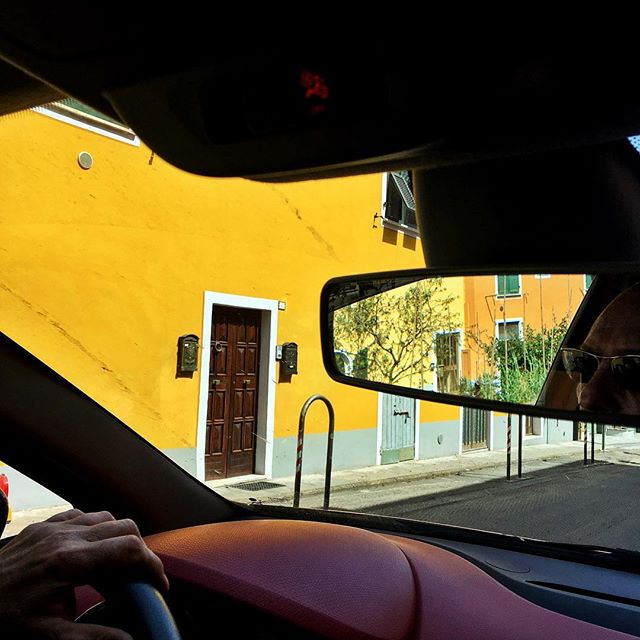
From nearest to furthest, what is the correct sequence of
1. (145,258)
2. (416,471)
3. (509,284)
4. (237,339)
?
(509,284) → (145,258) → (416,471) → (237,339)

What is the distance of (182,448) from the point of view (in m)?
7.59

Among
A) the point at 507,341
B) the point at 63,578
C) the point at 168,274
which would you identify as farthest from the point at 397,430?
the point at 63,578

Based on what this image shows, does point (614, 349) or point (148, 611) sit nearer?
point (148, 611)

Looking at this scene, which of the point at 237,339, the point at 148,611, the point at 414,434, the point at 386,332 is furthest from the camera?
the point at 414,434

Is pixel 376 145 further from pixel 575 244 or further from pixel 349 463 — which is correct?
pixel 349 463

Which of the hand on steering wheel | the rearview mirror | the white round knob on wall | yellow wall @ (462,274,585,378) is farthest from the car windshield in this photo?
the hand on steering wheel

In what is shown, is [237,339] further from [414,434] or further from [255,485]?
[414,434]

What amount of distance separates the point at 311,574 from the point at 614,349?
0.72m

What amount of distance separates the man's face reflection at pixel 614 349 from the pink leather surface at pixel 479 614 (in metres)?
0.42

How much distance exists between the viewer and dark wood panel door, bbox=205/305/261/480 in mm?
8141

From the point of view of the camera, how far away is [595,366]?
119 cm

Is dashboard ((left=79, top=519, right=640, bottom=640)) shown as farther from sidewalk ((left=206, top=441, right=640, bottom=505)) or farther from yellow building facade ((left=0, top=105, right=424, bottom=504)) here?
sidewalk ((left=206, top=441, right=640, bottom=505))

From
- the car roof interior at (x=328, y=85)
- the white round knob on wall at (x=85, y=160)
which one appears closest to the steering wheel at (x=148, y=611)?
the car roof interior at (x=328, y=85)

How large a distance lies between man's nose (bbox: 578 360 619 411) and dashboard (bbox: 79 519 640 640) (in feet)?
1.39
